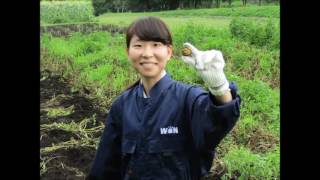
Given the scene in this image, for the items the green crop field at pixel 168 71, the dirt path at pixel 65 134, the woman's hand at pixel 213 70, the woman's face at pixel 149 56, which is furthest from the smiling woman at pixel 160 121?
the dirt path at pixel 65 134

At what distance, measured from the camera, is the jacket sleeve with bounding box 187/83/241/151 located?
5.82 feet

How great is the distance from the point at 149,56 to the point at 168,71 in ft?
6.30

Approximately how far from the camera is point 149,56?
1.93 metres

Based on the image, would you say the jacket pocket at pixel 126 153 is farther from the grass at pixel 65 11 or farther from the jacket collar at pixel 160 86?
the grass at pixel 65 11

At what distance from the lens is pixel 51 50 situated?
5.51 m

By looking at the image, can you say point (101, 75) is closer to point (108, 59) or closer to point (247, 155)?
Answer: point (108, 59)

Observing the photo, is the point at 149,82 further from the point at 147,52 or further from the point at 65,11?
the point at 65,11

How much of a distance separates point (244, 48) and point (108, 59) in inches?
43.1

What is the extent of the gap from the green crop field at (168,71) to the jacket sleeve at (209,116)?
1137mm

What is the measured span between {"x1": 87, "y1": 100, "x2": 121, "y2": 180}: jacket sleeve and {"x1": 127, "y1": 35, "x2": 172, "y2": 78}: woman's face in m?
0.22

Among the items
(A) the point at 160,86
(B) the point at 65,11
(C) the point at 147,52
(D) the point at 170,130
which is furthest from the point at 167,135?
(B) the point at 65,11

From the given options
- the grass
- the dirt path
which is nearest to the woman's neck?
the dirt path
